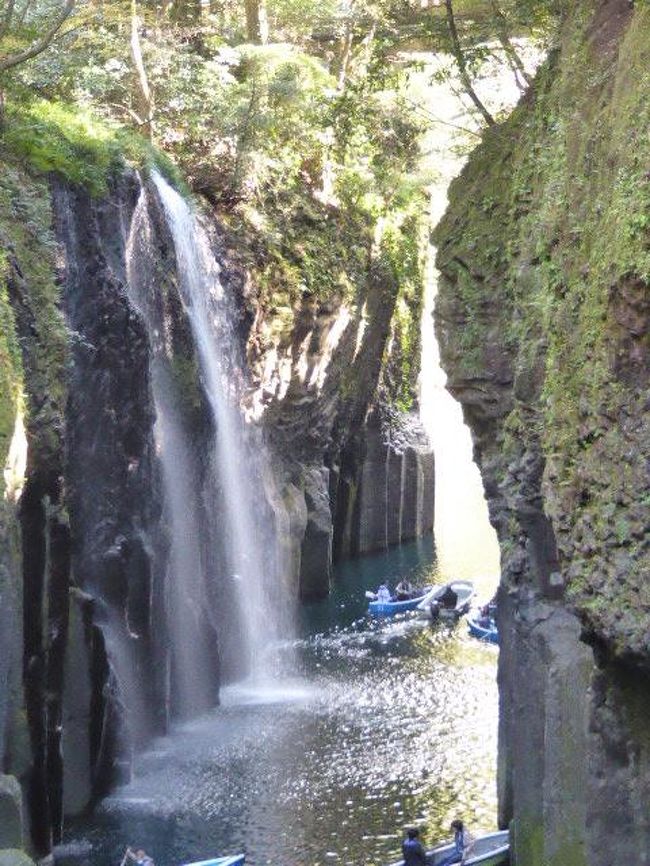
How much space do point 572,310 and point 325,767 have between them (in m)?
12.4

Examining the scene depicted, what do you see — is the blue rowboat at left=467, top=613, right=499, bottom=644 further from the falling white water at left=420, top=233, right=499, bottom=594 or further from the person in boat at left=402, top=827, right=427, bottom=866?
the person in boat at left=402, top=827, right=427, bottom=866

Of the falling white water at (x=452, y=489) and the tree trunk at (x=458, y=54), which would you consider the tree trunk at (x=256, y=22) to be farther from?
the tree trunk at (x=458, y=54)

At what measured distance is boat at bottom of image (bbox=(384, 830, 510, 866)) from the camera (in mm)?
17297

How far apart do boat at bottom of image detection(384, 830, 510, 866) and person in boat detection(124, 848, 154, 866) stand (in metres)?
3.37

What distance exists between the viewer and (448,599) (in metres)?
37.9

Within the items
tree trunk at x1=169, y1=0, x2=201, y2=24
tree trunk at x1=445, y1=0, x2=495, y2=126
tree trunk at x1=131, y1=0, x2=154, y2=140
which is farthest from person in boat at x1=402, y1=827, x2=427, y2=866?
tree trunk at x1=169, y1=0, x2=201, y2=24

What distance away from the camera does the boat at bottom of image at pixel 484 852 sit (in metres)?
17.3

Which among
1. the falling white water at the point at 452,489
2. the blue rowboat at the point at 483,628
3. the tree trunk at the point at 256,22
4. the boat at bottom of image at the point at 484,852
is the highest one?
the tree trunk at the point at 256,22

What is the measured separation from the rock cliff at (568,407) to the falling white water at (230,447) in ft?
38.6

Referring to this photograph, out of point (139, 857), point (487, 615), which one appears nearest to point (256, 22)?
point (487, 615)

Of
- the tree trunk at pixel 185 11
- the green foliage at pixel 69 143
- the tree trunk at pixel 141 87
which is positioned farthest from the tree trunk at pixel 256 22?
the green foliage at pixel 69 143

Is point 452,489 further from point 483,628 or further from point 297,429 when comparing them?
point 483,628

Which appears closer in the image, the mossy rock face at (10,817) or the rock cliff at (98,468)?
the mossy rock face at (10,817)

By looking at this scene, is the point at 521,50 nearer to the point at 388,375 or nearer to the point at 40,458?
the point at 40,458
